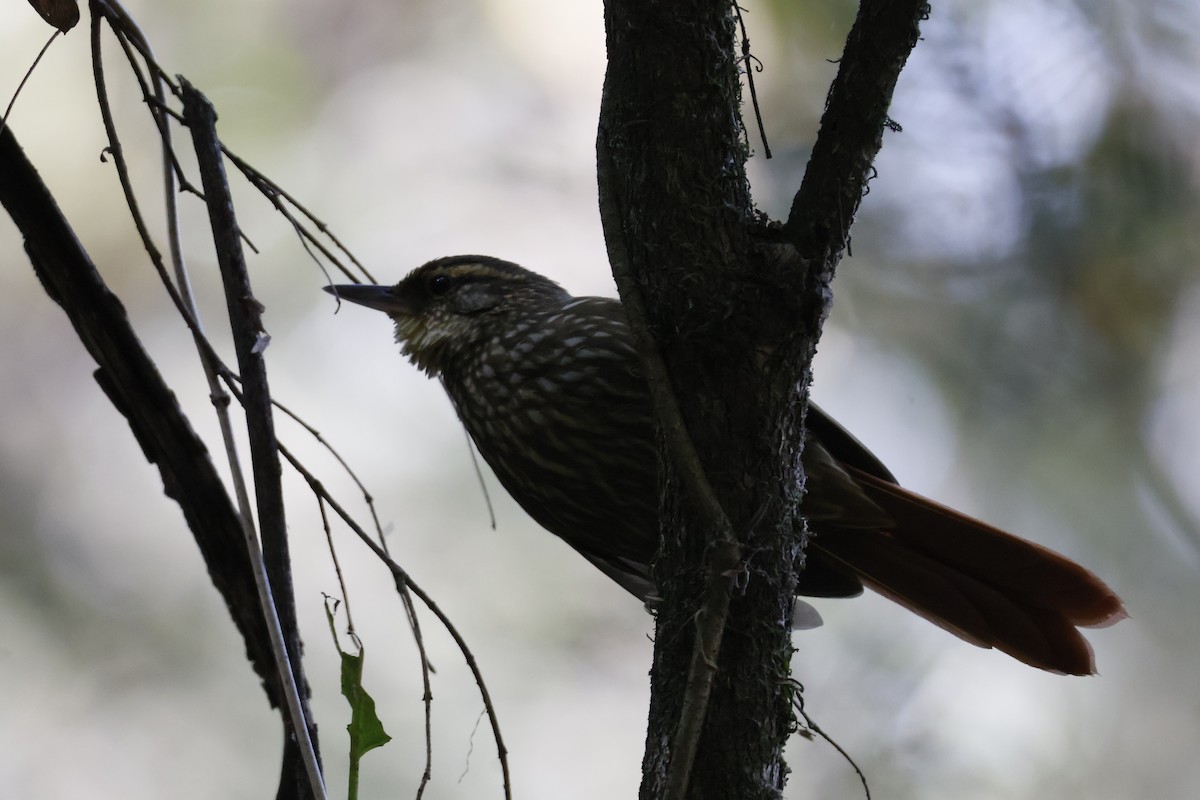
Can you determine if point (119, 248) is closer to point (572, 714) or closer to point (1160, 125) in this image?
point (572, 714)

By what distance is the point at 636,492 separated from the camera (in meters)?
2.26

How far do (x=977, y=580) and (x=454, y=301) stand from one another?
1.32 metres

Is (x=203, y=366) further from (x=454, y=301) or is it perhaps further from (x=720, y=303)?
(x=454, y=301)

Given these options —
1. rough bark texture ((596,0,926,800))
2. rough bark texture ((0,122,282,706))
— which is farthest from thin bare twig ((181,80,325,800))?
rough bark texture ((596,0,926,800))

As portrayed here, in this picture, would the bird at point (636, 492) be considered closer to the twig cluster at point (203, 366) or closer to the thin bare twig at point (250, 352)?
the twig cluster at point (203, 366)

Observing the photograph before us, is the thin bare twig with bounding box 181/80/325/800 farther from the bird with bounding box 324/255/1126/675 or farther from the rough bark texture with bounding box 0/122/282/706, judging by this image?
the bird with bounding box 324/255/1126/675

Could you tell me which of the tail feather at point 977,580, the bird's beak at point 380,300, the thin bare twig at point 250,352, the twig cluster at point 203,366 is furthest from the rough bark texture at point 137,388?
the tail feather at point 977,580

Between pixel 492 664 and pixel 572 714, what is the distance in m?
0.34

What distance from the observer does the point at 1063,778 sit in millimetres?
3990

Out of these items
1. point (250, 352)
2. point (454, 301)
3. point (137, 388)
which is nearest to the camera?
point (250, 352)

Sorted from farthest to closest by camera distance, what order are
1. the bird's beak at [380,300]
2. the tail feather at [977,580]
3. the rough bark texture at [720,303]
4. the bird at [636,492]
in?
the bird's beak at [380,300], the tail feather at [977,580], the bird at [636,492], the rough bark texture at [720,303]

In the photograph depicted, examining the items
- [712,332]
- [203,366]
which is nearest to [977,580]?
[712,332]

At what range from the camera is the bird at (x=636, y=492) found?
7.36 ft

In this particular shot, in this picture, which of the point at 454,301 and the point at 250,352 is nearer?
the point at 250,352
